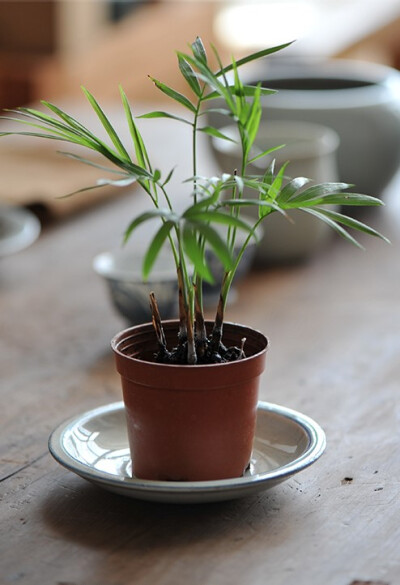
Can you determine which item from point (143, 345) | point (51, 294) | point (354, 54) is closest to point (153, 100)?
point (354, 54)

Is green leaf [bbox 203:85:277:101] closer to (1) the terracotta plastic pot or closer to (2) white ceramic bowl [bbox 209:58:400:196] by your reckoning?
(1) the terracotta plastic pot

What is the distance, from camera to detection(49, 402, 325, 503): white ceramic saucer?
1.99 feet

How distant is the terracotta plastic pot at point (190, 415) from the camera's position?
0.62m

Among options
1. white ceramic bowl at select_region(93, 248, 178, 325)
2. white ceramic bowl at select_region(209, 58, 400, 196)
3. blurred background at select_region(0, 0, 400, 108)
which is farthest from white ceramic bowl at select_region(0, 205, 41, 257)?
blurred background at select_region(0, 0, 400, 108)

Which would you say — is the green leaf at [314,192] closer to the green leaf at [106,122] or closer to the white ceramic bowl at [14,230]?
the green leaf at [106,122]

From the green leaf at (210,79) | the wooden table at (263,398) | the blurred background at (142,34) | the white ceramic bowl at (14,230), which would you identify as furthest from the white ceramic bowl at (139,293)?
the blurred background at (142,34)

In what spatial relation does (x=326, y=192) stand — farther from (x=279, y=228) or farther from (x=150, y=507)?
(x=279, y=228)

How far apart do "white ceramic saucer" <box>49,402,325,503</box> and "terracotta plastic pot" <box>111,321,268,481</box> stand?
2 cm

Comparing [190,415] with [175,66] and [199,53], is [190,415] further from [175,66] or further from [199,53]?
[175,66]

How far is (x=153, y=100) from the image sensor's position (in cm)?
358

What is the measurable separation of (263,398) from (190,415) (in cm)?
27

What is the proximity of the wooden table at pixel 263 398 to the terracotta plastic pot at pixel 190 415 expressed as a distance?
31mm

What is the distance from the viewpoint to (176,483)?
2.00 feet

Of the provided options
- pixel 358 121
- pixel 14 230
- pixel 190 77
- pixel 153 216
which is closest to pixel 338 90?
pixel 358 121
